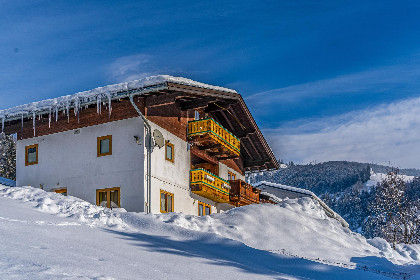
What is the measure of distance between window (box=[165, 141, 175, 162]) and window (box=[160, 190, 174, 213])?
61.8 inches

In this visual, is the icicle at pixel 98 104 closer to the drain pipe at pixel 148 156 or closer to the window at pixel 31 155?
the drain pipe at pixel 148 156

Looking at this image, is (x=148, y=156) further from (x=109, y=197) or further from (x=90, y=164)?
(x=90, y=164)

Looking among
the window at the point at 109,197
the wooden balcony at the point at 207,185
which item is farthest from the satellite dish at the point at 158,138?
the wooden balcony at the point at 207,185

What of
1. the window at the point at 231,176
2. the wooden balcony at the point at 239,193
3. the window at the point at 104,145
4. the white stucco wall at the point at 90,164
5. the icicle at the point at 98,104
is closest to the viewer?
the white stucco wall at the point at 90,164

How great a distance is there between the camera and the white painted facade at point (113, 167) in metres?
19.9

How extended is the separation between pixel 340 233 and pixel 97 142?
11173 millimetres

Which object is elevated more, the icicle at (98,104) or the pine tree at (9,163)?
the icicle at (98,104)

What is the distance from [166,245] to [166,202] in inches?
345

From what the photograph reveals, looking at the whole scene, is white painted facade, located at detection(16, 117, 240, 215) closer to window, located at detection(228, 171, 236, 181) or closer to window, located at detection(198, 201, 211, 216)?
window, located at detection(198, 201, 211, 216)

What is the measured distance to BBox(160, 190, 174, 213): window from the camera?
20.8 meters

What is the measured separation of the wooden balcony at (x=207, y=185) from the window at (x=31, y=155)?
7290mm

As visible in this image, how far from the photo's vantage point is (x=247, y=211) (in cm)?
1947

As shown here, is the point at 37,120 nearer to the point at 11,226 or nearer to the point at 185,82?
the point at 185,82

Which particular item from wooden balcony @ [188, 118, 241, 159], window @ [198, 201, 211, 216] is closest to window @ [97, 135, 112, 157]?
wooden balcony @ [188, 118, 241, 159]
